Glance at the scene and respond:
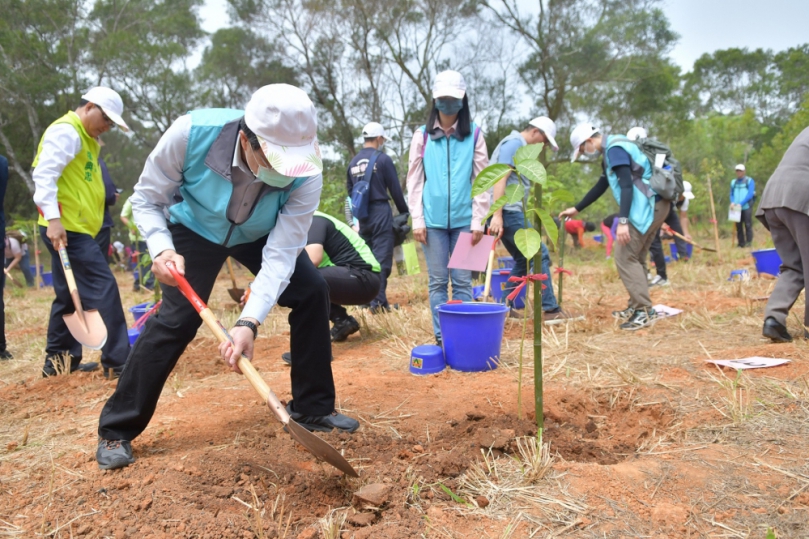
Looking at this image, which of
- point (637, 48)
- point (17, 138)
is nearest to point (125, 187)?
point (17, 138)

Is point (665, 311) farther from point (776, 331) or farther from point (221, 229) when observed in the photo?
point (221, 229)

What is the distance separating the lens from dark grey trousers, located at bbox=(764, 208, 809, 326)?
137 inches

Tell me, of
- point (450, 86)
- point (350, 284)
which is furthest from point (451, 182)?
point (350, 284)

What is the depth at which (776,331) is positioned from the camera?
3555 millimetres

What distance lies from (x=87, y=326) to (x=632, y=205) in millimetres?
4176

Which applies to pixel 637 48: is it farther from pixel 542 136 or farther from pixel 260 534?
pixel 260 534

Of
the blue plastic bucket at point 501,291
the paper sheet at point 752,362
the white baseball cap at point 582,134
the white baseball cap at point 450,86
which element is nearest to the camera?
the paper sheet at point 752,362

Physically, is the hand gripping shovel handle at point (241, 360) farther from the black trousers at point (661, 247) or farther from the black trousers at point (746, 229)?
the black trousers at point (746, 229)

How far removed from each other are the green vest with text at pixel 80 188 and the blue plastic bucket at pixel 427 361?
93.1 inches

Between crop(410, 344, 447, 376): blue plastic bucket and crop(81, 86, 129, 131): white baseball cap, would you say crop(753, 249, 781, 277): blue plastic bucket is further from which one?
crop(81, 86, 129, 131): white baseball cap

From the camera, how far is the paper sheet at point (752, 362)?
9.94 ft

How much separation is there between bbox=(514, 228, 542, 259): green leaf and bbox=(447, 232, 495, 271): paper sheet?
1.53 metres

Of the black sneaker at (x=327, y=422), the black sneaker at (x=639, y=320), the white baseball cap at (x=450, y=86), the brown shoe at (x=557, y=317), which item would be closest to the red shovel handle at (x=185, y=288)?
the black sneaker at (x=327, y=422)

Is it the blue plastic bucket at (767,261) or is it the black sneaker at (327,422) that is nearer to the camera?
the black sneaker at (327,422)
